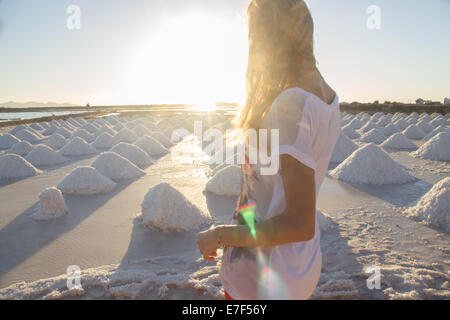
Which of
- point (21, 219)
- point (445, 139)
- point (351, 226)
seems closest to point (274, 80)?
point (351, 226)

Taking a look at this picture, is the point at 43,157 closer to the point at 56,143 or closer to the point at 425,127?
the point at 56,143

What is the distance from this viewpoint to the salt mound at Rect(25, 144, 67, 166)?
277 inches

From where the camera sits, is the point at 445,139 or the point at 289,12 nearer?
the point at 289,12

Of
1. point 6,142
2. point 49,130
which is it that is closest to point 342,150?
point 6,142

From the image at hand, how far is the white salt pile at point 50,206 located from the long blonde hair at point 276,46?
146 inches

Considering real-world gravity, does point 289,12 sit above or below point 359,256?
above

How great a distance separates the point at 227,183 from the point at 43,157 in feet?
17.4

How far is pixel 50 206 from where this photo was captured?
12.0 feet

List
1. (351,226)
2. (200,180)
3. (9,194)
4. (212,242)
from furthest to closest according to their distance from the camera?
(200,180) → (9,194) → (351,226) → (212,242)

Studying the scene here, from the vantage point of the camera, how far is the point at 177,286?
7.06 ft

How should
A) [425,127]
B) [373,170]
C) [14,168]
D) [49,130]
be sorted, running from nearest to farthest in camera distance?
[373,170] → [14,168] → [425,127] → [49,130]

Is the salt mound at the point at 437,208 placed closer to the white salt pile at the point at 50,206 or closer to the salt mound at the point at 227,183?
the salt mound at the point at 227,183

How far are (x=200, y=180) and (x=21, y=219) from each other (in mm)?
2839
